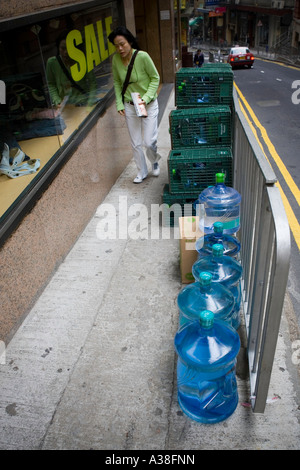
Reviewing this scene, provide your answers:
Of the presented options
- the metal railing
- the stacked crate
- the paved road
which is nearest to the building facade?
the stacked crate

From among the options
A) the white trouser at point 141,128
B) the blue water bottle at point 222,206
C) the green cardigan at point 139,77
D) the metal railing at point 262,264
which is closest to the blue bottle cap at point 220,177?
the blue water bottle at point 222,206

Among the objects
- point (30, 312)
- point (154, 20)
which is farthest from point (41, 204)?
point (154, 20)

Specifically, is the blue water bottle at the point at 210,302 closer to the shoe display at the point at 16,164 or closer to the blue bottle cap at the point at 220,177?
the blue bottle cap at the point at 220,177

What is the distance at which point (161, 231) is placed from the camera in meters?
4.63

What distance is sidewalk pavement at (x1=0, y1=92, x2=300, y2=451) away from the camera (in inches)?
92.7

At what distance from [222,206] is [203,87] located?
198 centimetres

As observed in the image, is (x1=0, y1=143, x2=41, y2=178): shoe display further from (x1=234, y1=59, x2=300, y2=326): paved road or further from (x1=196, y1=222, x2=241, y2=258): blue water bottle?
(x1=234, y1=59, x2=300, y2=326): paved road

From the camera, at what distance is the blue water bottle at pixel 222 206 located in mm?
3588

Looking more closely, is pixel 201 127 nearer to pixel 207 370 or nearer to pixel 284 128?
pixel 207 370

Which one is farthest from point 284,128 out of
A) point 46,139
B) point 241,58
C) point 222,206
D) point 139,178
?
point 241,58

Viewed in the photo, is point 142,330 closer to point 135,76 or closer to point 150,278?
point 150,278

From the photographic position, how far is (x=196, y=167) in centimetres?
437

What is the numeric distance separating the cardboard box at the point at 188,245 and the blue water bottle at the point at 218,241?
95 mm
